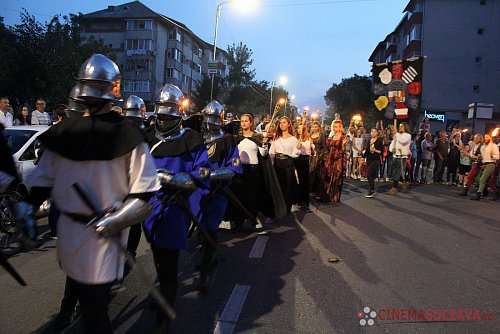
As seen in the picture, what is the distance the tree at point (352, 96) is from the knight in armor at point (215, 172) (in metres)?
54.5

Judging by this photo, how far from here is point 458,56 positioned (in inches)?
1700

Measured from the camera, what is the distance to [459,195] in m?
12.1

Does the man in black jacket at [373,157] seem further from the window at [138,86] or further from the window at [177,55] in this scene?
the window at [177,55]

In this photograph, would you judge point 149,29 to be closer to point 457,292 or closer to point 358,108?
point 358,108

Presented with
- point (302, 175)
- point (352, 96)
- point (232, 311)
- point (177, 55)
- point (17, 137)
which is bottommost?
point (232, 311)

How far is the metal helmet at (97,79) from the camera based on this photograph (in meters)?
2.36

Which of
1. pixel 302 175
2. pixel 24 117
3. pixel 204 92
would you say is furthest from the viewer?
pixel 204 92

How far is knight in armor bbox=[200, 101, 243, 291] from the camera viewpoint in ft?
A: 14.1

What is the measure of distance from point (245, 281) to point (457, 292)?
220 centimetres

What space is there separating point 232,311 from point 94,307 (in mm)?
1680

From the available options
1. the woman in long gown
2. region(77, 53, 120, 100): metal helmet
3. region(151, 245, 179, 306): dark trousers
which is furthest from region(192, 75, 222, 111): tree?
region(77, 53, 120, 100): metal helmet

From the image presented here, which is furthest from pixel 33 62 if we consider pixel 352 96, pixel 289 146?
pixel 352 96

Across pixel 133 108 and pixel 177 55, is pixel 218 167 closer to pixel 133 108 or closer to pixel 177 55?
pixel 133 108

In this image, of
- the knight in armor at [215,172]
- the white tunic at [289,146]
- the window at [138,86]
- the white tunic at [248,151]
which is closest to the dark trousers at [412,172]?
the white tunic at [289,146]
